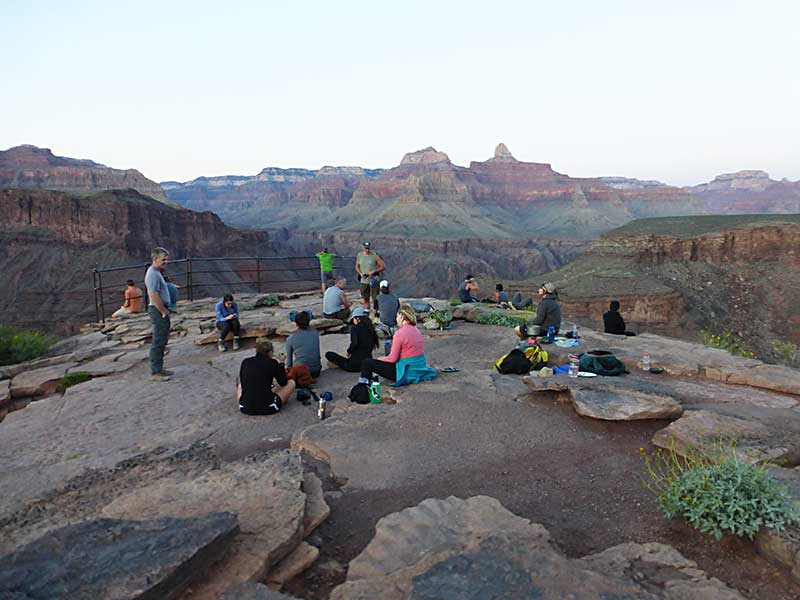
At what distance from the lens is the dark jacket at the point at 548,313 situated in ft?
31.7

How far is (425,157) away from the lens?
176m

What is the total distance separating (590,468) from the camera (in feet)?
15.7

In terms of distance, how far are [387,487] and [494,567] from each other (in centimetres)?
169

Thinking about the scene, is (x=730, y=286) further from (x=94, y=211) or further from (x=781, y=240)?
(x=94, y=211)

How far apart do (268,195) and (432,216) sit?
81.9m

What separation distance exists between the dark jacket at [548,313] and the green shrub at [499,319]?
6.20 ft

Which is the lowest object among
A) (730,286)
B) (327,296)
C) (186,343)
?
(730,286)

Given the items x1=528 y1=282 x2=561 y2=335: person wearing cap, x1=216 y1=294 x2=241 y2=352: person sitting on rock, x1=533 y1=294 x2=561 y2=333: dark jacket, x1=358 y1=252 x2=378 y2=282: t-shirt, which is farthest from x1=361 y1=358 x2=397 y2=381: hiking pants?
x1=358 y1=252 x2=378 y2=282: t-shirt

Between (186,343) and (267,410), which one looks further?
(186,343)

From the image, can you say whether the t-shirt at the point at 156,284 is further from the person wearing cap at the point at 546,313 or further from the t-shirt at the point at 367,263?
the person wearing cap at the point at 546,313

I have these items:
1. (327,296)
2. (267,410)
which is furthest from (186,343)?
(267,410)

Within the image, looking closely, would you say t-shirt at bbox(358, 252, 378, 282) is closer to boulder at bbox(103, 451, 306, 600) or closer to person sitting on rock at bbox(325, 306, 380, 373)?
person sitting on rock at bbox(325, 306, 380, 373)

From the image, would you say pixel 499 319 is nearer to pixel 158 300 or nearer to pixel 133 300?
pixel 158 300

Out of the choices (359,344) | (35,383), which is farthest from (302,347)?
(35,383)
